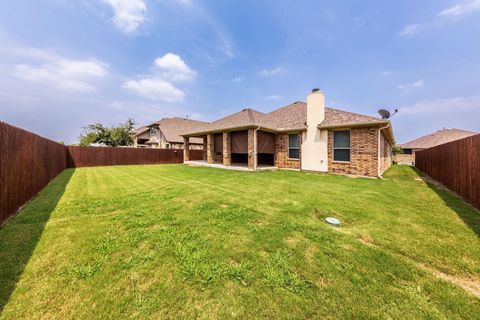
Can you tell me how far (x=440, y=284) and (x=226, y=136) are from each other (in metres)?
13.2

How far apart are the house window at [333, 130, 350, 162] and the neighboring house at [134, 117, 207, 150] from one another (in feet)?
66.2

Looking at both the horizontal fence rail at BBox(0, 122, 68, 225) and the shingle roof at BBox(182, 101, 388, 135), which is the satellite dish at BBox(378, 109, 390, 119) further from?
the horizontal fence rail at BBox(0, 122, 68, 225)

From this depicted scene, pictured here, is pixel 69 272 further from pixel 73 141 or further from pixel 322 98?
pixel 73 141

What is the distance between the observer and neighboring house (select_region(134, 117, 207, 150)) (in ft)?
90.5

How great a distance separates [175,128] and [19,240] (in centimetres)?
2861

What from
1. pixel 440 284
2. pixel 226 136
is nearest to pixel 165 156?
pixel 226 136

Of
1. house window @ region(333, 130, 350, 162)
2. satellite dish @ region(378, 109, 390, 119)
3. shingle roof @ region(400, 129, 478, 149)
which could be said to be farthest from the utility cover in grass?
shingle roof @ region(400, 129, 478, 149)

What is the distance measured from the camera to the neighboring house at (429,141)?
30.4m

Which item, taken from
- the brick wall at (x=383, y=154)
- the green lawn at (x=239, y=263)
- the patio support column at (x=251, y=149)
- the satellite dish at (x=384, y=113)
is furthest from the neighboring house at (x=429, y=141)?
the green lawn at (x=239, y=263)

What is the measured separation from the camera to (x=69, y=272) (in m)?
2.32

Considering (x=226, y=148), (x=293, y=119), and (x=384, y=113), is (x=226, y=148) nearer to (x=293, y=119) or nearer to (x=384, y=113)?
(x=293, y=119)

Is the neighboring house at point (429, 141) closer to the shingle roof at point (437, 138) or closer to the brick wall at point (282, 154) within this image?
the shingle roof at point (437, 138)

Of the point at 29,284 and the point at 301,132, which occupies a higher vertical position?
the point at 301,132

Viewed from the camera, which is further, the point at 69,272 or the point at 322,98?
the point at 322,98
